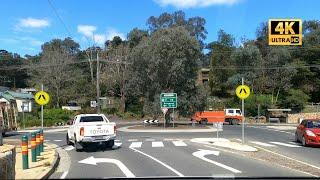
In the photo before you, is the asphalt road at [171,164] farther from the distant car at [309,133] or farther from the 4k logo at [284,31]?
the distant car at [309,133]

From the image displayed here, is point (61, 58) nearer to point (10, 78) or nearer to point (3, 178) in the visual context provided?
point (10, 78)

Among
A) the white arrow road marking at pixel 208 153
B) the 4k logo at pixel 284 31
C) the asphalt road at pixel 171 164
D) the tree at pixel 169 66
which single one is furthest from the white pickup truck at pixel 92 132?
the tree at pixel 169 66

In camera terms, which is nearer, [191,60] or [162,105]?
[162,105]

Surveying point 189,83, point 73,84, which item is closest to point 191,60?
point 189,83

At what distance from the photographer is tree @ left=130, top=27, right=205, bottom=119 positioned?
57875 mm

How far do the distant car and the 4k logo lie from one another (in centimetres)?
1304

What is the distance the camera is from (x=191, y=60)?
195 feet

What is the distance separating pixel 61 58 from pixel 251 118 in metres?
31.0

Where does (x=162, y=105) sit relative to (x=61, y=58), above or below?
below

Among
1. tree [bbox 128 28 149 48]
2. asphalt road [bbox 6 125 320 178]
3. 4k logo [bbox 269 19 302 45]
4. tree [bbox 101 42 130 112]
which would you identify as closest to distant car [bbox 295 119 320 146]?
asphalt road [bbox 6 125 320 178]

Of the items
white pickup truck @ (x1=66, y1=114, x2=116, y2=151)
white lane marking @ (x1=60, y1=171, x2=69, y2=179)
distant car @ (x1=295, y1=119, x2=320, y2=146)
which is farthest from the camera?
distant car @ (x1=295, y1=119, x2=320, y2=146)

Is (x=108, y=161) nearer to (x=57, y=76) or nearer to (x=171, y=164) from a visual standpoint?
(x=171, y=164)

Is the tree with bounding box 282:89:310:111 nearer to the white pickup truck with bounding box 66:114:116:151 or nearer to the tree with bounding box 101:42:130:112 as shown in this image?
the tree with bounding box 101:42:130:112

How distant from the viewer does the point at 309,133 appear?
3092cm
